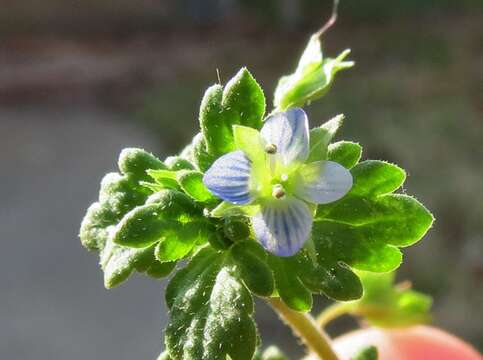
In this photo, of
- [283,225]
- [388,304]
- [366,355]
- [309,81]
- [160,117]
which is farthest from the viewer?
[160,117]

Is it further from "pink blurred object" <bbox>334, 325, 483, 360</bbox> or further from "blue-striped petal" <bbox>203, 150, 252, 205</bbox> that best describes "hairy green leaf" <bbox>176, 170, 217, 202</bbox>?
"pink blurred object" <bbox>334, 325, 483, 360</bbox>

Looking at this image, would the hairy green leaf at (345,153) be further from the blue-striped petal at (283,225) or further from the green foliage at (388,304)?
the green foliage at (388,304)

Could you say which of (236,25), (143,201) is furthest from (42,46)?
(143,201)

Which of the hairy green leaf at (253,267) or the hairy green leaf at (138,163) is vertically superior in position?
the hairy green leaf at (138,163)

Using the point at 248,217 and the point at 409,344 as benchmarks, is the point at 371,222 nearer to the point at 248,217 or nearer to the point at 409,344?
the point at 248,217

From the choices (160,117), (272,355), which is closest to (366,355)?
(272,355)

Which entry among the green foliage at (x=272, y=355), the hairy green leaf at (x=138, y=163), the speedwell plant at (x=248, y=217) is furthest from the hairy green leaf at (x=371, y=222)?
the green foliage at (x=272, y=355)

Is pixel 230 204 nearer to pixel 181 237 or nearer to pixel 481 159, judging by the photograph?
pixel 181 237
